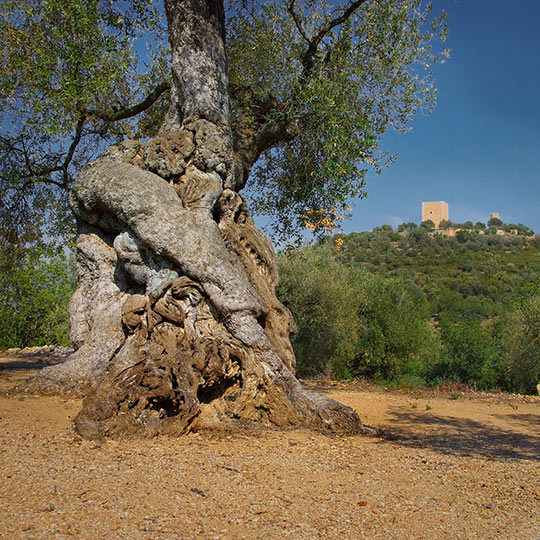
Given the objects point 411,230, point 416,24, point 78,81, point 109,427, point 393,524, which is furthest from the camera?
point 411,230

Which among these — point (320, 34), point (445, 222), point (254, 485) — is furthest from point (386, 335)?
point (445, 222)

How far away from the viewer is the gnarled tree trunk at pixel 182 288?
5.47 metres

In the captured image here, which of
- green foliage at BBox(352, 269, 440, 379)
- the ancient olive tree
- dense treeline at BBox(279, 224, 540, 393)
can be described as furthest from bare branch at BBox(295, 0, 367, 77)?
green foliage at BBox(352, 269, 440, 379)

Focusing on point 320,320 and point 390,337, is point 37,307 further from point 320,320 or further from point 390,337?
point 390,337

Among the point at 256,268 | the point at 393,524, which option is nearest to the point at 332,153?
the point at 256,268

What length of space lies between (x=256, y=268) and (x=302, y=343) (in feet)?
33.1

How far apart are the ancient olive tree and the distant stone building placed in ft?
206

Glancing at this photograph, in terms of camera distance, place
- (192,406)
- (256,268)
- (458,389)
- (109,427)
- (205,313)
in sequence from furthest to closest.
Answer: (458,389), (256,268), (205,313), (192,406), (109,427)

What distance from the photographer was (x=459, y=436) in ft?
22.0

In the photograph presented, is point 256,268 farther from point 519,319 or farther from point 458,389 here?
point 519,319

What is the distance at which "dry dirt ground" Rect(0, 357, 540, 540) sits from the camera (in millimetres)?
3125

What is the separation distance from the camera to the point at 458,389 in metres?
12.6

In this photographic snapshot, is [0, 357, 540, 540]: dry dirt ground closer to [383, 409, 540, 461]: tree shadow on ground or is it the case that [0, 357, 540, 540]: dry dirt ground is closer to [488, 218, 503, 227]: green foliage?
[383, 409, 540, 461]: tree shadow on ground

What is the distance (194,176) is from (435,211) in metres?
69.5
